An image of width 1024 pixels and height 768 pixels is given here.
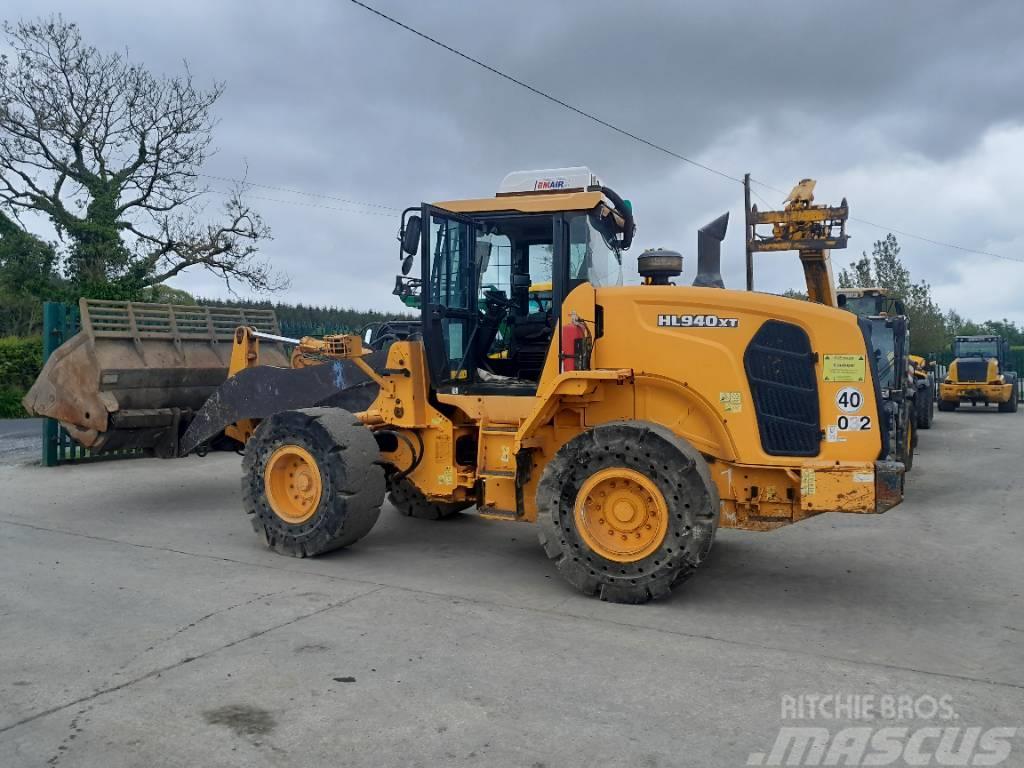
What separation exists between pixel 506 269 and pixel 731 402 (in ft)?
7.21

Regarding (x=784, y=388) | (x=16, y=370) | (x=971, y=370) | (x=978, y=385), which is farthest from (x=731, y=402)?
(x=971, y=370)

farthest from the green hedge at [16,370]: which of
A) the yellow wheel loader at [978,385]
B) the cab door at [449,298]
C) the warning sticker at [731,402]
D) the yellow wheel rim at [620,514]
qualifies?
the yellow wheel loader at [978,385]

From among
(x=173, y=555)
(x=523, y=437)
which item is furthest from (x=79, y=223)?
(x=523, y=437)

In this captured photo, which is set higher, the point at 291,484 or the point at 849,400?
the point at 849,400

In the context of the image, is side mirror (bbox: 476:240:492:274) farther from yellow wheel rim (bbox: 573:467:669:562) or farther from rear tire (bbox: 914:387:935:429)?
rear tire (bbox: 914:387:935:429)

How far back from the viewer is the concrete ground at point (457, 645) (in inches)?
147

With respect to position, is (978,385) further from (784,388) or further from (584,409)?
(584,409)

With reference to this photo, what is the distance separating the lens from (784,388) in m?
5.84

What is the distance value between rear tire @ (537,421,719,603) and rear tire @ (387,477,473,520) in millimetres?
2634

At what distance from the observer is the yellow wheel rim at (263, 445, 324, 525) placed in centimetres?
691

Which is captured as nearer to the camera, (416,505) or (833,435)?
(833,435)

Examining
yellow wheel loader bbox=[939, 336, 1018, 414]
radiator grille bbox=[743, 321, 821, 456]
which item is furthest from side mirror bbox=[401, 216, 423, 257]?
yellow wheel loader bbox=[939, 336, 1018, 414]

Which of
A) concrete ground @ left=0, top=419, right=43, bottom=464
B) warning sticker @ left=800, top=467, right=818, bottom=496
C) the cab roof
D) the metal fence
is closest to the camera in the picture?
warning sticker @ left=800, top=467, right=818, bottom=496

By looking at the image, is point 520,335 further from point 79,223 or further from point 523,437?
point 79,223
